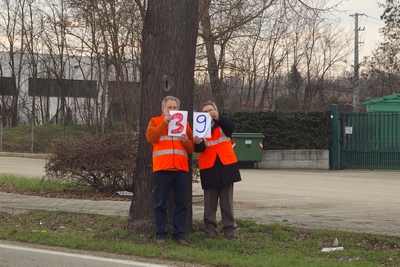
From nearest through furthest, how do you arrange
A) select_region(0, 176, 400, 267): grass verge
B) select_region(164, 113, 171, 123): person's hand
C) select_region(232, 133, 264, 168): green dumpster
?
select_region(0, 176, 400, 267): grass verge
select_region(164, 113, 171, 123): person's hand
select_region(232, 133, 264, 168): green dumpster

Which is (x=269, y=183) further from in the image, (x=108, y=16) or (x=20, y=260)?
(x=20, y=260)

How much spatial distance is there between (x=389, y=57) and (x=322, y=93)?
4.53m

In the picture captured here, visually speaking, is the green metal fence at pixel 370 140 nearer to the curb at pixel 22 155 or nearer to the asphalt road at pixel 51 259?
the curb at pixel 22 155

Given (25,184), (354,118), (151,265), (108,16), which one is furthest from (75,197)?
(354,118)

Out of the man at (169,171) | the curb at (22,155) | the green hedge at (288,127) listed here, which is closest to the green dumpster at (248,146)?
the green hedge at (288,127)

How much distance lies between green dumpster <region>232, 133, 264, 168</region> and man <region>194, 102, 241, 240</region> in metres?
17.3

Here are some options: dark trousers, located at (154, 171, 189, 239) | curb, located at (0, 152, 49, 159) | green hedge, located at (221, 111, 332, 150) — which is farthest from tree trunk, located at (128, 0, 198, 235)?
curb, located at (0, 152, 49, 159)

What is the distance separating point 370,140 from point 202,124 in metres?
18.0

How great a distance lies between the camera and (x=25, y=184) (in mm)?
15609

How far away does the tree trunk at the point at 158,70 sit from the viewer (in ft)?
29.4

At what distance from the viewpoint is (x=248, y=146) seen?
26328 mm

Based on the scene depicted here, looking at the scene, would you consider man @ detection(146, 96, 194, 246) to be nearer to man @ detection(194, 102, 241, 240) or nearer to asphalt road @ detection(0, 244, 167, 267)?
man @ detection(194, 102, 241, 240)

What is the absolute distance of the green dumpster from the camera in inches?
1035

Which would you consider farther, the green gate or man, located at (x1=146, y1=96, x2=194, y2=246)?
the green gate
